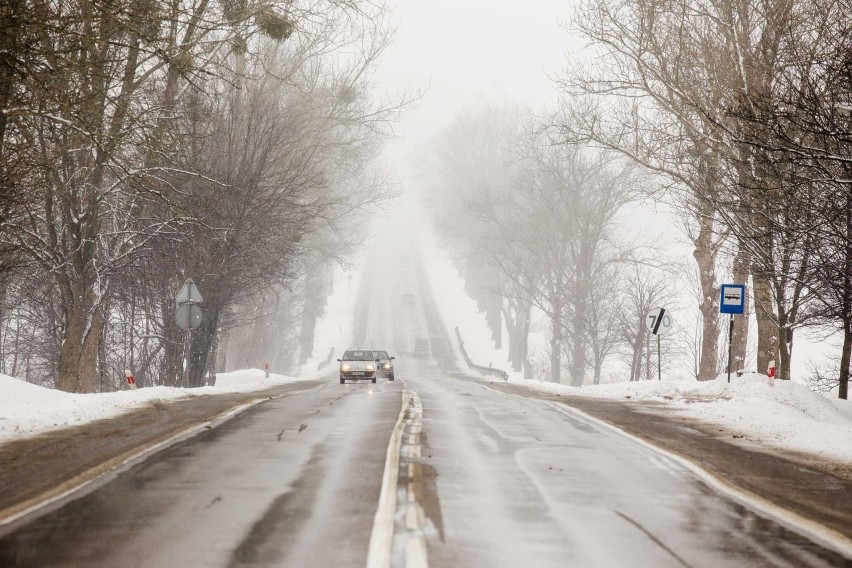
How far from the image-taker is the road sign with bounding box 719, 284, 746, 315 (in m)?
22.2

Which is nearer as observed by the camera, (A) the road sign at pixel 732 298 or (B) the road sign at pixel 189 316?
(A) the road sign at pixel 732 298

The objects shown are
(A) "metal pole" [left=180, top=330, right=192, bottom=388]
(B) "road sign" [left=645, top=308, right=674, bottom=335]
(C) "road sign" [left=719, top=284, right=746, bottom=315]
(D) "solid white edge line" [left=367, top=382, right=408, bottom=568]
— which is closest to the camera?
(D) "solid white edge line" [left=367, top=382, right=408, bottom=568]

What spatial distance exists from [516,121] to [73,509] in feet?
224

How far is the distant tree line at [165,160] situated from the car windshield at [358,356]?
507 centimetres

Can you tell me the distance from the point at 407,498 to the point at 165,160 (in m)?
20.0

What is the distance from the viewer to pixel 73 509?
790 cm

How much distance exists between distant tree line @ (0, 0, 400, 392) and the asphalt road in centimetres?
491

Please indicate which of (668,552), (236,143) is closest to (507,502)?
(668,552)

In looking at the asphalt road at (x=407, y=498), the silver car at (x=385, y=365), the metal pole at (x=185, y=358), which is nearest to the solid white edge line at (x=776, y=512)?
the asphalt road at (x=407, y=498)

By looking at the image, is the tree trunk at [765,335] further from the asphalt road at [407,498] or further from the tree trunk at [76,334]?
the tree trunk at [76,334]

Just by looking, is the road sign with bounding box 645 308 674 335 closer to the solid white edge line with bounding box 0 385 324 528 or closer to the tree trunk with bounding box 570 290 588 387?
the solid white edge line with bounding box 0 385 324 528

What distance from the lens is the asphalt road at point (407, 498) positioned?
6504mm

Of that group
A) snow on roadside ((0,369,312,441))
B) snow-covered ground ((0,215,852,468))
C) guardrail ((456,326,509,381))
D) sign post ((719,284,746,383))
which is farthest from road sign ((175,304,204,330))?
guardrail ((456,326,509,381))

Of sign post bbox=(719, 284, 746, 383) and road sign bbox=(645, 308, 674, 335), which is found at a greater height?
sign post bbox=(719, 284, 746, 383)
